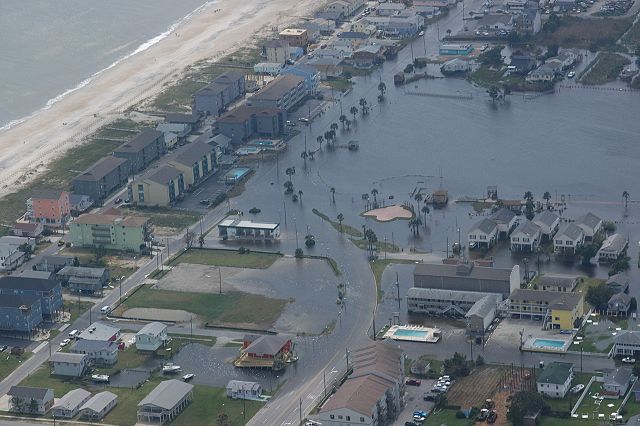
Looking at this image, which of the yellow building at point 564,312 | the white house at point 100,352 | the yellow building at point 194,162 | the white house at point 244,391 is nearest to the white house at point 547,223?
the yellow building at point 564,312

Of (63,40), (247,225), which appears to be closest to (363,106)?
(247,225)

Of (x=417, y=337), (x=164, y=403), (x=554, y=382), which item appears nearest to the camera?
(x=554, y=382)

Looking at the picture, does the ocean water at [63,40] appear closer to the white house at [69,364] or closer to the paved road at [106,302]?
the paved road at [106,302]

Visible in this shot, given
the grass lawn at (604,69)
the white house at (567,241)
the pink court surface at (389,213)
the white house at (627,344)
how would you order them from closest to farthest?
1. the white house at (627,344)
2. the white house at (567,241)
3. the pink court surface at (389,213)
4. the grass lawn at (604,69)

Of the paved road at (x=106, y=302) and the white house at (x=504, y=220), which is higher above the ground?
the paved road at (x=106, y=302)

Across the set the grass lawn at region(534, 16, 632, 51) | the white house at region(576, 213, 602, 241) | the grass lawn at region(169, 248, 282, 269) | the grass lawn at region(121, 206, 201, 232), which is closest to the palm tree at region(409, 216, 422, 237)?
the grass lawn at region(169, 248, 282, 269)

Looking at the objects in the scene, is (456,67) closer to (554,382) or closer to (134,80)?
(134,80)
